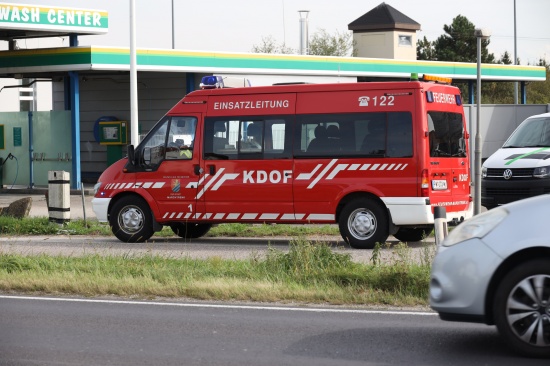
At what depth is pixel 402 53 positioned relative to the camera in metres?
58.7

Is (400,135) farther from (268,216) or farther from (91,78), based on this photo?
(91,78)

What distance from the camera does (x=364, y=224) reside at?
16.9m

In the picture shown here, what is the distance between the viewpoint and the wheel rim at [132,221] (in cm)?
1858

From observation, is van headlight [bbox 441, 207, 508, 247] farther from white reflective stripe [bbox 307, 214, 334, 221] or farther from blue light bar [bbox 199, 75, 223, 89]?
blue light bar [bbox 199, 75, 223, 89]

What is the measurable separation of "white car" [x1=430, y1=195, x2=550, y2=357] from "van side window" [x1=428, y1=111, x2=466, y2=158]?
877 centimetres

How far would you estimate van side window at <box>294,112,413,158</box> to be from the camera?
54.9 ft

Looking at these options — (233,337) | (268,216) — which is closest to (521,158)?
(268,216)

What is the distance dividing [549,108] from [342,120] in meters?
15.8

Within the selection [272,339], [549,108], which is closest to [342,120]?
[272,339]

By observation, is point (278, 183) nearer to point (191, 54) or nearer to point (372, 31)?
point (191, 54)

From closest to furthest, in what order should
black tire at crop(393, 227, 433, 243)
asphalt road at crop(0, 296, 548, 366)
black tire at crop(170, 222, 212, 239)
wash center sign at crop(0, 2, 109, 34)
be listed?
asphalt road at crop(0, 296, 548, 366) → black tire at crop(393, 227, 433, 243) → black tire at crop(170, 222, 212, 239) → wash center sign at crop(0, 2, 109, 34)

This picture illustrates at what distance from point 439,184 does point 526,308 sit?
30.2 feet

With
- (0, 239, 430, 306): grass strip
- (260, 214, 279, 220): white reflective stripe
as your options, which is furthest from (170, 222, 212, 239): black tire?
(0, 239, 430, 306): grass strip

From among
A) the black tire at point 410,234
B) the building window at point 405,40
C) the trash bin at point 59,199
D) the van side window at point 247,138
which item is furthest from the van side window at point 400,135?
the building window at point 405,40
